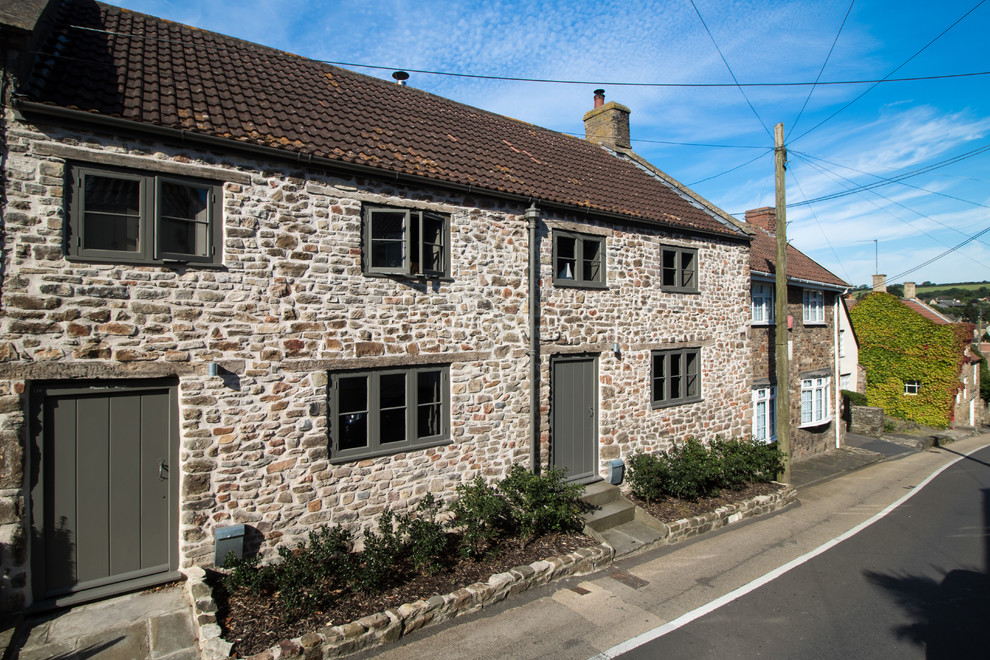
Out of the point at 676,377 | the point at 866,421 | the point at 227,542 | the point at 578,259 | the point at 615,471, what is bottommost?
the point at 866,421

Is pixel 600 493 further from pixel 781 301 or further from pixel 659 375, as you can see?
pixel 781 301

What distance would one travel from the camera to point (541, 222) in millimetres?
10227

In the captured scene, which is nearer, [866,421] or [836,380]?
[836,380]

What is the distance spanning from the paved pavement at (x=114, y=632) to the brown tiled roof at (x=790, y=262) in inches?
581

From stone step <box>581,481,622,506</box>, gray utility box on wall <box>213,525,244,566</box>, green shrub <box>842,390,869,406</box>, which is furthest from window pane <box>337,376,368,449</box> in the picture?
green shrub <box>842,390,869,406</box>

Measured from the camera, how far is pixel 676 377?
1262cm

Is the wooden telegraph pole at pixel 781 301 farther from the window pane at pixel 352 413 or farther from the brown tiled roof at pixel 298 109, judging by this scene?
the window pane at pixel 352 413

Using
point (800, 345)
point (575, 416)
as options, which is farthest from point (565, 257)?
point (800, 345)

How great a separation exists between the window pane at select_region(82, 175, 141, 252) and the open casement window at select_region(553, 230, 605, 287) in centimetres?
663

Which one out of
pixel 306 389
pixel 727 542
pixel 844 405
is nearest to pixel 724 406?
pixel 727 542

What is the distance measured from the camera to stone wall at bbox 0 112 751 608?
235 inches

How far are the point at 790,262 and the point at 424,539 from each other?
1660 cm

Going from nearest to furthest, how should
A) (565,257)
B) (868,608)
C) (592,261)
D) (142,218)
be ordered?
(142,218) < (868,608) < (565,257) < (592,261)

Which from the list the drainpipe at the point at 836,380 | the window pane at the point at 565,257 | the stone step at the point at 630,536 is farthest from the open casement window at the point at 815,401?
the window pane at the point at 565,257
